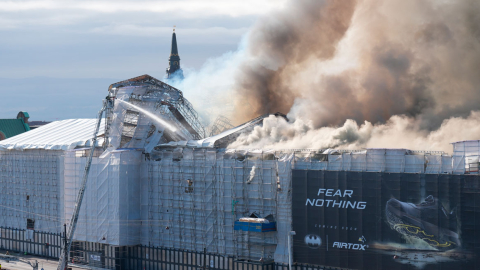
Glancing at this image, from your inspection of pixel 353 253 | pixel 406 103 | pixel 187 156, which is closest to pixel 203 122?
pixel 187 156

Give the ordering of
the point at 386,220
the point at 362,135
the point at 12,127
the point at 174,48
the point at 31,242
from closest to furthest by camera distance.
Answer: the point at 386,220
the point at 362,135
the point at 31,242
the point at 12,127
the point at 174,48

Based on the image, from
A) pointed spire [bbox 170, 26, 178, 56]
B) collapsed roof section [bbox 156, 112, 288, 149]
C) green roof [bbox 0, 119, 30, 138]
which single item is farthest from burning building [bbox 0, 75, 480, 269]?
pointed spire [bbox 170, 26, 178, 56]

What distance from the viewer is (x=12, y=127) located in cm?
16762

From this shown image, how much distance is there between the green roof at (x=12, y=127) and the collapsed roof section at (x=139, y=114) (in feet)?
280

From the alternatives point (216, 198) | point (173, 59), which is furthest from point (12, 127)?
point (216, 198)

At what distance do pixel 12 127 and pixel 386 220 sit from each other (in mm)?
125932

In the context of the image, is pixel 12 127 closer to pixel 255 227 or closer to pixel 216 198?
pixel 216 198

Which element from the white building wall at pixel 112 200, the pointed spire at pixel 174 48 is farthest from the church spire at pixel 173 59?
the white building wall at pixel 112 200

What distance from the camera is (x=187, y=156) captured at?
83875 mm

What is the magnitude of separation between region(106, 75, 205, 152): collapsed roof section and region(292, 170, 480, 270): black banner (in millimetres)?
26331

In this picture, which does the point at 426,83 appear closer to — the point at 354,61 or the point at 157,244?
the point at 354,61

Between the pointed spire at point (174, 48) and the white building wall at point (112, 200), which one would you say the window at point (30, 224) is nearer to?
the white building wall at point (112, 200)

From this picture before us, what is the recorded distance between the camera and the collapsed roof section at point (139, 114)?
89.8 metres

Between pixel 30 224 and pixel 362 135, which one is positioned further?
pixel 30 224
